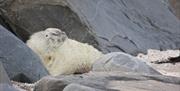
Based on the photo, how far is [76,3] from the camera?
8188 mm

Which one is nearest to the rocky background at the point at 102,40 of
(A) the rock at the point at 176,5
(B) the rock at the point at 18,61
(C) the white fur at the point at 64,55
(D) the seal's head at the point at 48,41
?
(B) the rock at the point at 18,61

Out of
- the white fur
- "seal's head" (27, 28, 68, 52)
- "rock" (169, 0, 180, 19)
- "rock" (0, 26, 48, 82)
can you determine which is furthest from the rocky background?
"rock" (169, 0, 180, 19)

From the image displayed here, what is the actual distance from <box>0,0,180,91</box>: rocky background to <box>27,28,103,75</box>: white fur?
0.48 m

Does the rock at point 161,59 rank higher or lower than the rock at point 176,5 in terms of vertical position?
lower

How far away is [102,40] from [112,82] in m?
4.64

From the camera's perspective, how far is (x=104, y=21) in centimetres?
897

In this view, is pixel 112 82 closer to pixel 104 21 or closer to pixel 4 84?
pixel 4 84

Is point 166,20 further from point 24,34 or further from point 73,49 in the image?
point 73,49

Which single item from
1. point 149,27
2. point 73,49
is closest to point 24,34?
point 73,49

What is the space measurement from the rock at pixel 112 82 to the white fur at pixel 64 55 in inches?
75.2

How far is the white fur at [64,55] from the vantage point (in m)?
6.01

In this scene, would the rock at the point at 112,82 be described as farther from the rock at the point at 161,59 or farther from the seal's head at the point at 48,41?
the rock at the point at 161,59

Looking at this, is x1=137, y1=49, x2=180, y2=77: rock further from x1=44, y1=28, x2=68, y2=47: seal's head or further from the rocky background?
x1=44, y1=28, x2=68, y2=47: seal's head

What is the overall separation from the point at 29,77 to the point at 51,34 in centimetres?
185
